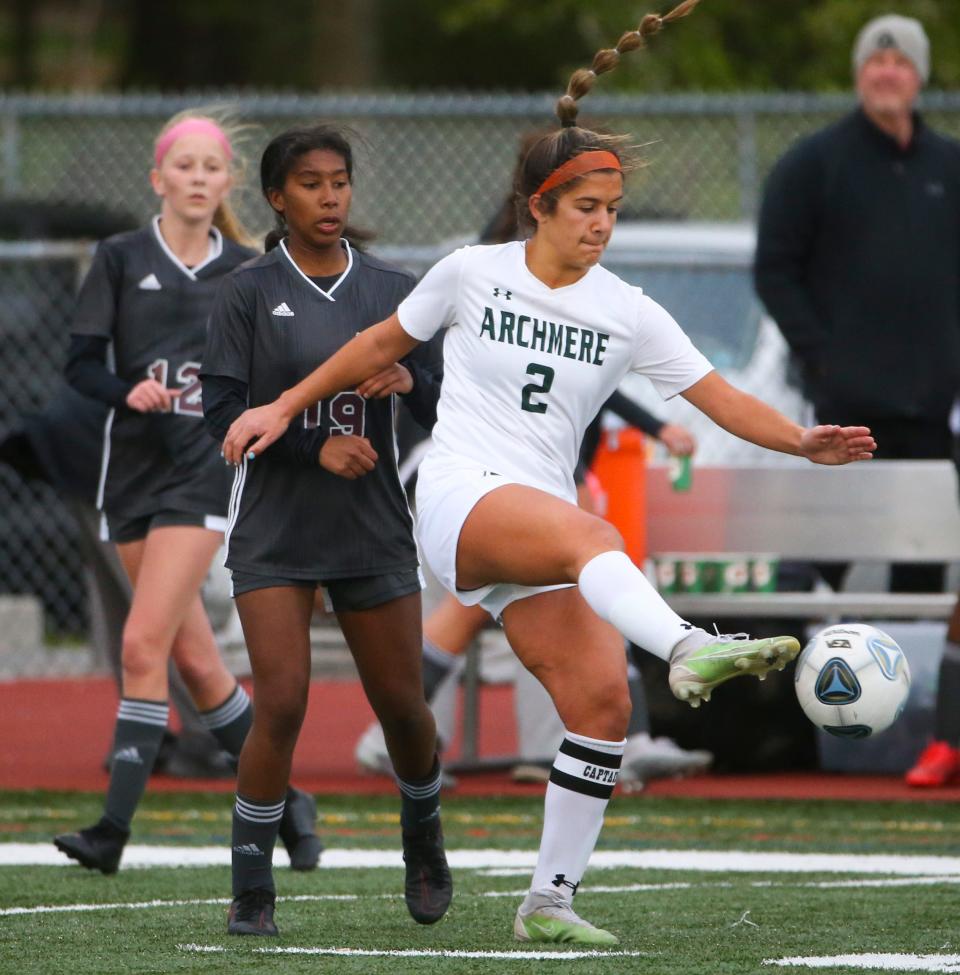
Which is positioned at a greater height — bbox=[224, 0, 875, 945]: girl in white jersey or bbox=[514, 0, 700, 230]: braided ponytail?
bbox=[514, 0, 700, 230]: braided ponytail

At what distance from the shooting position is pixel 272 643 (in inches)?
210

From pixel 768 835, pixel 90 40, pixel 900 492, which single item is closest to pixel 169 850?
pixel 768 835

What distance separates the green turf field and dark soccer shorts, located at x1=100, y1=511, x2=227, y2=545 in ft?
3.32

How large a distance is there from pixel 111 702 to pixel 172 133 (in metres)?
5.32

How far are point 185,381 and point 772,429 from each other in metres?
2.30

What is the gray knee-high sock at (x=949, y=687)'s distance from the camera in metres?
8.55

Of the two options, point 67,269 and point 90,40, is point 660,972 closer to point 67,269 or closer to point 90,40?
point 67,269

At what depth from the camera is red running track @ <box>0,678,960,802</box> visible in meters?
8.84

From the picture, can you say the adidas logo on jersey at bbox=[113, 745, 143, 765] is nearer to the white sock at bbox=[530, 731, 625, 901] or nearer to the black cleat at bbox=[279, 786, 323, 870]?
the black cleat at bbox=[279, 786, 323, 870]

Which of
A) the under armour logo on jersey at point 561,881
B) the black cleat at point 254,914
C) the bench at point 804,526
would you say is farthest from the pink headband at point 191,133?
the under armour logo on jersey at point 561,881

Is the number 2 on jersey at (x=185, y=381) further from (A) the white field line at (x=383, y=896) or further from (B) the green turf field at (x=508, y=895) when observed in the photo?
(A) the white field line at (x=383, y=896)

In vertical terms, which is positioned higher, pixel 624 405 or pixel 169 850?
pixel 624 405

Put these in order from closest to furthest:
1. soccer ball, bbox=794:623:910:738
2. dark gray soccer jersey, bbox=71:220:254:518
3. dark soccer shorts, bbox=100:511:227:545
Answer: soccer ball, bbox=794:623:910:738, dark soccer shorts, bbox=100:511:227:545, dark gray soccer jersey, bbox=71:220:254:518

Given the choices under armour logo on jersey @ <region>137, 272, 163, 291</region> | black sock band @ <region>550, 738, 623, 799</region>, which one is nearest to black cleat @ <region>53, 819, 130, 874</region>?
under armour logo on jersey @ <region>137, 272, 163, 291</region>
